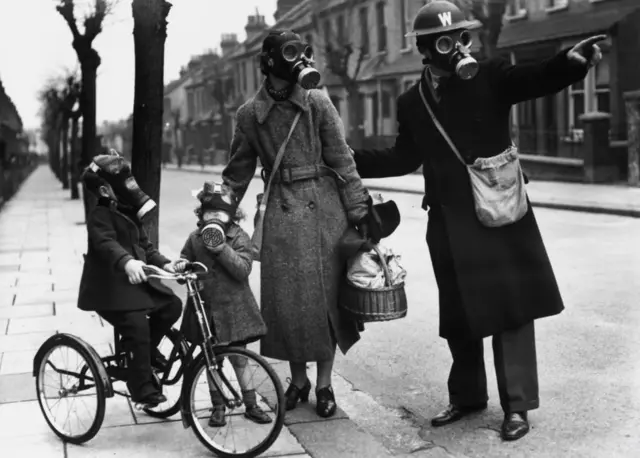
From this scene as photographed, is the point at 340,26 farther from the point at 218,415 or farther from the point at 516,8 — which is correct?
the point at 218,415

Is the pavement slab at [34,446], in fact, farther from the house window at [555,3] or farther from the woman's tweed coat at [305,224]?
the house window at [555,3]

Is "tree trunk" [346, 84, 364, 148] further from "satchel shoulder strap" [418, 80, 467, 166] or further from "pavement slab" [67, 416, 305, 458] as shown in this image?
"pavement slab" [67, 416, 305, 458]

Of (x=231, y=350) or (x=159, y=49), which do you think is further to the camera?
(x=159, y=49)

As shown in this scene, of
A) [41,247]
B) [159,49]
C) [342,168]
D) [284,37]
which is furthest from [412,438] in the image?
[41,247]

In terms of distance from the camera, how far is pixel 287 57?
451 cm

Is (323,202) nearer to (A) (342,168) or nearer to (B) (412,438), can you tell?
(A) (342,168)

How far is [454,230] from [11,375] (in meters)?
3.17

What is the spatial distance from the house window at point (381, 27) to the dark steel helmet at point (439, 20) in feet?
111

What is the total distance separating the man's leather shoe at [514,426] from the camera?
440cm

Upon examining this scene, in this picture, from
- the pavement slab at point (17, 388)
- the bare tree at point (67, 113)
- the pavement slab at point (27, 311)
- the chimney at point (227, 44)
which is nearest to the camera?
the pavement slab at point (17, 388)

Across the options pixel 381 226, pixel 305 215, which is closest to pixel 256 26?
pixel 305 215

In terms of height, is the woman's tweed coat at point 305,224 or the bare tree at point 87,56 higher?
the bare tree at point 87,56

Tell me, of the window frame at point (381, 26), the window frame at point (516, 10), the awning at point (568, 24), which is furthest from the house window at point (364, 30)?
the awning at point (568, 24)

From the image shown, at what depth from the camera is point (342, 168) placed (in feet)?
15.6
